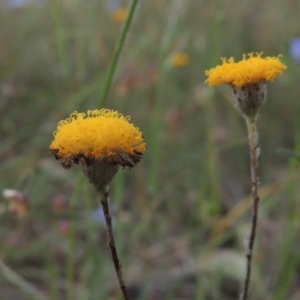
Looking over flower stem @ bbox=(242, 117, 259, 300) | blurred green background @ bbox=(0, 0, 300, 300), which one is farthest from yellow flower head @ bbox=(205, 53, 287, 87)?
blurred green background @ bbox=(0, 0, 300, 300)

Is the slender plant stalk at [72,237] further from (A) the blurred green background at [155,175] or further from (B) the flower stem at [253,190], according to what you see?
(B) the flower stem at [253,190]

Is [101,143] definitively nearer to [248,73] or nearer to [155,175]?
[248,73]

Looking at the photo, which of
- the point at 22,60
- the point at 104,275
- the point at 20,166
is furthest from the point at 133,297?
the point at 22,60

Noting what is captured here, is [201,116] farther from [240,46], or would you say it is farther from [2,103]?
[2,103]

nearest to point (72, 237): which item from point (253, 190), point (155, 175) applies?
point (253, 190)

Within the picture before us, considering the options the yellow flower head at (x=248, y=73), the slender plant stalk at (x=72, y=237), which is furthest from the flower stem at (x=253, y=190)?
the slender plant stalk at (x=72, y=237)

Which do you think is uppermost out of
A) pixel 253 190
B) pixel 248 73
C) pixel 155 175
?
pixel 155 175

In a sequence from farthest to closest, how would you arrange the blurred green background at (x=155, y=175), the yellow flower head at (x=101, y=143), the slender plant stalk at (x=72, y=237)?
1. the blurred green background at (x=155, y=175)
2. the slender plant stalk at (x=72, y=237)
3. the yellow flower head at (x=101, y=143)

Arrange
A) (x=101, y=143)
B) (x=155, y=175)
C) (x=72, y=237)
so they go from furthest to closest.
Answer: (x=155, y=175)
(x=72, y=237)
(x=101, y=143)
